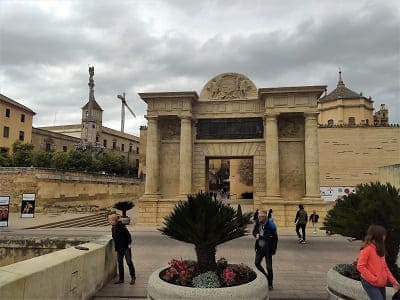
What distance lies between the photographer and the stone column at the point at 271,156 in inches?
779

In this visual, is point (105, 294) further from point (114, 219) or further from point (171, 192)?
point (171, 192)

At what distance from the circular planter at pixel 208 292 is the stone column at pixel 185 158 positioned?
1550cm

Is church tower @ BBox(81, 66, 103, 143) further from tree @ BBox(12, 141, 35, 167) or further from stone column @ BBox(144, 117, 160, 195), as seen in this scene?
stone column @ BBox(144, 117, 160, 195)

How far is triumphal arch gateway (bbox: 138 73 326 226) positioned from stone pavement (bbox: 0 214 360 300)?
3.12 metres

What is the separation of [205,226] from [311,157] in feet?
52.4

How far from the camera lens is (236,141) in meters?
21.2

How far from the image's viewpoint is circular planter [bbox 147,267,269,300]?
→ 4.58 metres

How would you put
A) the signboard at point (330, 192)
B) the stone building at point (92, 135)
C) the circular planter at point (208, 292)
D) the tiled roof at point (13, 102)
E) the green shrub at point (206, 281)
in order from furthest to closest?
1. the stone building at point (92, 135)
2. the tiled roof at point (13, 102)
3. the signboard at point (330, 192)
4. the green shrub at point (206, 281)
5. the circular planter at point (208, 292)

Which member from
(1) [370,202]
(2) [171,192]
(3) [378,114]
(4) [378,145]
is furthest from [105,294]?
(3) [378,114]

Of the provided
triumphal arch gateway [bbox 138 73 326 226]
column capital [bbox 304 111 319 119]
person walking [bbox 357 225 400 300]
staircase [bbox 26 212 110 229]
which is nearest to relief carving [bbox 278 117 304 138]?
triumphal arch gateway [bbox 138 73 326 226]

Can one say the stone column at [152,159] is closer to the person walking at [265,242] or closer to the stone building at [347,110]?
the person walking at [265,242]

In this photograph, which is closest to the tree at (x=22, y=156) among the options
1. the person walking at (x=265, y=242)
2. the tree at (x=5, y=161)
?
the tree at (x=5, y=161)

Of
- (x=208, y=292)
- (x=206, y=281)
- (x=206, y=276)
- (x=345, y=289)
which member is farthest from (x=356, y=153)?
(x=208, y=292)

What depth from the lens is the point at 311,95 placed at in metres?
20.2
